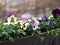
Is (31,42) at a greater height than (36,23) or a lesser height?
lesser

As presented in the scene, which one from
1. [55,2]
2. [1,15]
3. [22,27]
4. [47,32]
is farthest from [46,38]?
[55,2]

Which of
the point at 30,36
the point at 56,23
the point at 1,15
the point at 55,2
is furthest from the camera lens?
the point at 55,2

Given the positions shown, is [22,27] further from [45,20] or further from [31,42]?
[45,20]

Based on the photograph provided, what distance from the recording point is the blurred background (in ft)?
11.1

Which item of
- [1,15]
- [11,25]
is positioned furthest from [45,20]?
[1,15]

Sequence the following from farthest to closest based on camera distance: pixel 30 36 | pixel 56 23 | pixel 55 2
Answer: pixel 55 2, pixel 56 23, pixel 30 36

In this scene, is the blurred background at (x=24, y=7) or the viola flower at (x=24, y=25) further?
the blurred background at (x=24, y=7)

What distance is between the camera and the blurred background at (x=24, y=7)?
3.38 meters

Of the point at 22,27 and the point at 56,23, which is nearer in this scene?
the point at 22,27

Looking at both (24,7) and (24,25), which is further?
(24,7)

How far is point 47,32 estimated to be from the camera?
4.54 ft

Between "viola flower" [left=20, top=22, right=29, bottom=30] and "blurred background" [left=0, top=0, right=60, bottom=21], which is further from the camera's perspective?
"blurred background" [left=0, top=0, right=60, bottom=21]

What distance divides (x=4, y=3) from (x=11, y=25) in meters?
2.04

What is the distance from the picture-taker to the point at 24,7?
11.5 ft
